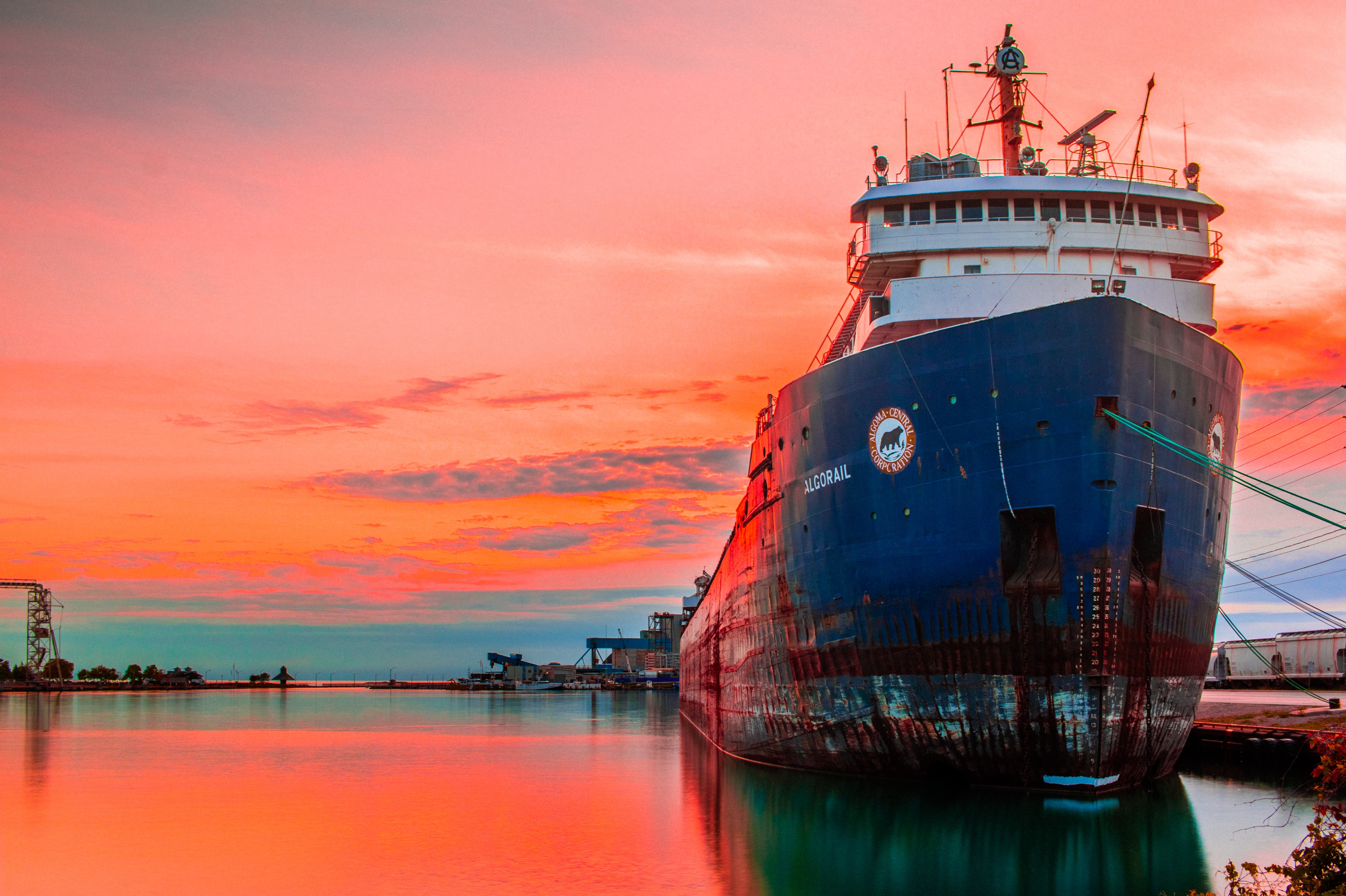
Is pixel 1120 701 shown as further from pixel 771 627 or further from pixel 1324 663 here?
pixel 1324 663

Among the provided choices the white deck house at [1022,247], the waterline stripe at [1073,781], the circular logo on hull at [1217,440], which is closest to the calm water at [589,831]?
the waterline stripe at [1073,781]

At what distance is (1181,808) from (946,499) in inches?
266

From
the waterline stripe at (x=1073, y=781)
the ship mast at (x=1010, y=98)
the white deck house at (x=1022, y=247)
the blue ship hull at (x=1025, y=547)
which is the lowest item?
the waterline stripe at (x=1073, y=781)

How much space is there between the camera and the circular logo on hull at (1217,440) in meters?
16.6

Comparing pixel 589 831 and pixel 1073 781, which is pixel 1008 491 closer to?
pixel 1073 781

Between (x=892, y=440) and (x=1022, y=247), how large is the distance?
5.46 m

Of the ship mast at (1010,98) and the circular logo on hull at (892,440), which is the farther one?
the ship mast at (1010,98)

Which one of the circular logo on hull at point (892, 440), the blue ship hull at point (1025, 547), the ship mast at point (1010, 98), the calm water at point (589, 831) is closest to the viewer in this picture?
the calm water at point (589, 831)

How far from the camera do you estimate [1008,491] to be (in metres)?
15.0

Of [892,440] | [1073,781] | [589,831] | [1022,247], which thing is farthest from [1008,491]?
[589,831]

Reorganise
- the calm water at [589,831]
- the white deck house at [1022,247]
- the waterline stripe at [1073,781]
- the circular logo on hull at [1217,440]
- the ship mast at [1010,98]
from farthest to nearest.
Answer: the ship mast at [1010,98] → the white deck house at [1022,247] → the circular logo on hull at [1217,440] → the waterline stripe at [1073,781] → the calm water at [589,831]

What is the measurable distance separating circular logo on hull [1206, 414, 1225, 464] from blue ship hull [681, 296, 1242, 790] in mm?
62

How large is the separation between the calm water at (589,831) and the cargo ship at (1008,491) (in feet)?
3.67

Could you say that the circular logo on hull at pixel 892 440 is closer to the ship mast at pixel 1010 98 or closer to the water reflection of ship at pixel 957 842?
the water reflection of ship at pixel 957 842
